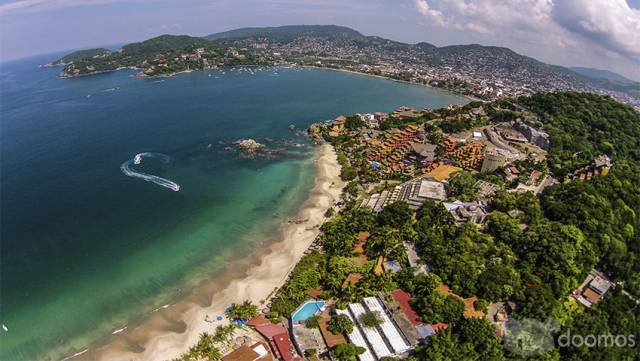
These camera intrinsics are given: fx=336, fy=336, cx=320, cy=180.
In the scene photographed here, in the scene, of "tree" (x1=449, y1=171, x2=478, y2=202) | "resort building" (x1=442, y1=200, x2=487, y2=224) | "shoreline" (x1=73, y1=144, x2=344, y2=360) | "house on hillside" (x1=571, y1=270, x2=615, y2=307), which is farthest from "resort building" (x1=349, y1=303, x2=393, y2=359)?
"tree" (x1=449, y1=171, x2=478, y2=202)

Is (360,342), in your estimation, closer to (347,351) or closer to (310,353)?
(347,351)

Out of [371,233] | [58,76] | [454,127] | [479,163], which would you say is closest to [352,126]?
[454,127]

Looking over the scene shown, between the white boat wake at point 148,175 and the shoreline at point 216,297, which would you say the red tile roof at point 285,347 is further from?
the white boat wake at point 148,175

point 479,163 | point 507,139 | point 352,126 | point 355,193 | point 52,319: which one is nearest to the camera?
point 52,319

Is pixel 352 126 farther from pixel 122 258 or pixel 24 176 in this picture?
pixel 24 176

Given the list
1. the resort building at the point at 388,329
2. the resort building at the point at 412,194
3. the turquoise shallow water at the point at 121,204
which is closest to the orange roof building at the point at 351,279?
the resort building at the point at 388,329
